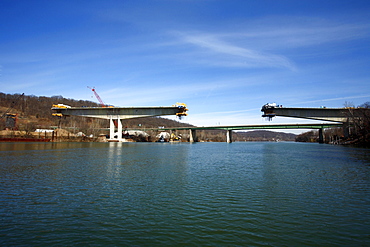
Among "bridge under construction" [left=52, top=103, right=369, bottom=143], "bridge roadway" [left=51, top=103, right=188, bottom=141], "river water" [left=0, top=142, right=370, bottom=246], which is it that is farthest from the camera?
"bridge roadway" [left=51, top=103, right=188, bottom=141]

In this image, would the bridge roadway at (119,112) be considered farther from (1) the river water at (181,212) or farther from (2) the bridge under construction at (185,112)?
(1) the river water at (181,212)

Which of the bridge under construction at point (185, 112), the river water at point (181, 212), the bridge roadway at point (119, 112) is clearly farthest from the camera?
the bridge roadway at point (119, 112)

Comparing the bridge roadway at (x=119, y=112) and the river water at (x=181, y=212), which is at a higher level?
the bridge roadway at (x=119, y=112)

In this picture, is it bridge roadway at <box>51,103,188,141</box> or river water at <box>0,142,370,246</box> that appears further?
bridge roadway at <box>51,103,188,141</box>

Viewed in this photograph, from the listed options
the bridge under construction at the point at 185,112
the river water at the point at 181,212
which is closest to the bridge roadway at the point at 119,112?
the bridge under construction at the point at 185,112

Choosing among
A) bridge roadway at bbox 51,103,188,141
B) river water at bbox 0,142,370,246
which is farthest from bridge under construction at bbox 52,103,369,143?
river water at bbox 0,142,370,246

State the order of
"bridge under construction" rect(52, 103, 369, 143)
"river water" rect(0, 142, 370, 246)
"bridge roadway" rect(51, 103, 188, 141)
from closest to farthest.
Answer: "river water" rect(0, 142, 370, 246), "bridge under construction" rect(52, 103, 369, 143), "bridge roadway" rect(51, 103, 188, 141)

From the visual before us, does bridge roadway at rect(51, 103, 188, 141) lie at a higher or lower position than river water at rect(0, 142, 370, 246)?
higher

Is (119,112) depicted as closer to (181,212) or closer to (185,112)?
(185,112)

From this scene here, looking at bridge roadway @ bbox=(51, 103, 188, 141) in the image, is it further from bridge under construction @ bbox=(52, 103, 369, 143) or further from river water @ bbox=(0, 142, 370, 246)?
river water @ bbox=(0, 142, 370, 246)

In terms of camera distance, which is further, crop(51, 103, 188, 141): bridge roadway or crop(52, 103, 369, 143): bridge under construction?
crop(51, 103, 188, 141): bridge roadway

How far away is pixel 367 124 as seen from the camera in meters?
72.9

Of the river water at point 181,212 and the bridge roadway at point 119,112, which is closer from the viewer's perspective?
the river water at point 181,212

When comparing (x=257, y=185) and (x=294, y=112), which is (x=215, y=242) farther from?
(x=294, y=112)
